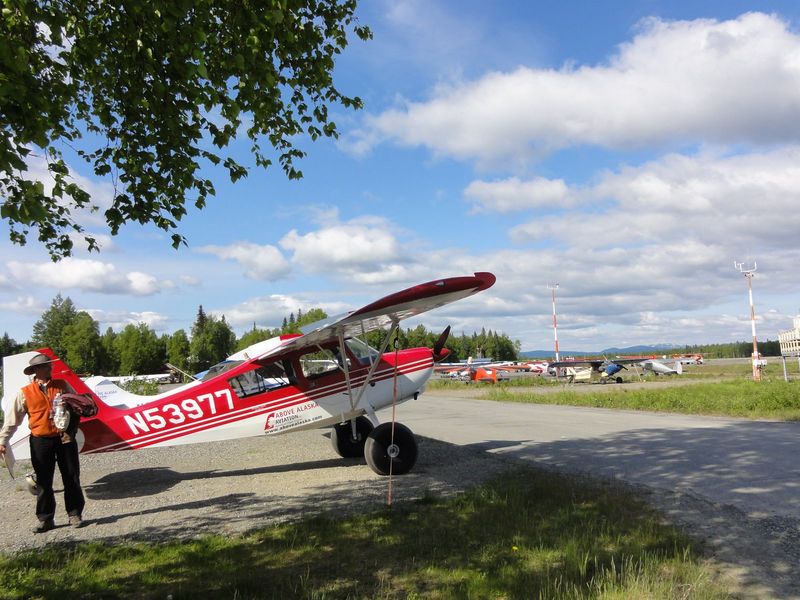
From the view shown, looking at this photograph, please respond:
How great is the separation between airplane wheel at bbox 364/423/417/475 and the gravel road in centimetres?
19

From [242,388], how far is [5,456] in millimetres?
3538

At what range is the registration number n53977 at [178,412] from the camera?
8602mm

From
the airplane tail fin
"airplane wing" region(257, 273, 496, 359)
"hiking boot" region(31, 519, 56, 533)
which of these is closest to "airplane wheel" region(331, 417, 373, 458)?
"airplane wing" region(257, 273, 496, 359)

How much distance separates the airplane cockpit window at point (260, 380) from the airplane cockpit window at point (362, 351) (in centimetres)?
127

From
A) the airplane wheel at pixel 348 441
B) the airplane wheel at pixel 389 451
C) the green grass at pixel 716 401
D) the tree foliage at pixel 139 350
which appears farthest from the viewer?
the tree foliage at pixel 139 350

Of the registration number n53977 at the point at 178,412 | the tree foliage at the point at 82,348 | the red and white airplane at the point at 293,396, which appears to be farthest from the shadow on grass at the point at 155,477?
the tree foliage at the point at 82,348

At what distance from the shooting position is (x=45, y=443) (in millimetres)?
6246

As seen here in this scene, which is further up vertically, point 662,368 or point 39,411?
point 39,411

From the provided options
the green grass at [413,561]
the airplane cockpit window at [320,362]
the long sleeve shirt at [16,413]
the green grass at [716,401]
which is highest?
the airplane cockpit window at [320,362]

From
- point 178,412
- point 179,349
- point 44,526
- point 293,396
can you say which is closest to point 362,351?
point 293,396

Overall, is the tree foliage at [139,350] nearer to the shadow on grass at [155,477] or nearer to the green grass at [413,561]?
the shadow on grass at [155,477]

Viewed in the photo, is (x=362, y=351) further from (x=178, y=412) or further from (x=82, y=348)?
(x=82, y=348)

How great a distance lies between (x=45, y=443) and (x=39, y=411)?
0.37 meters

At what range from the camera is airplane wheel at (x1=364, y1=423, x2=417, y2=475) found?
8680 mm
